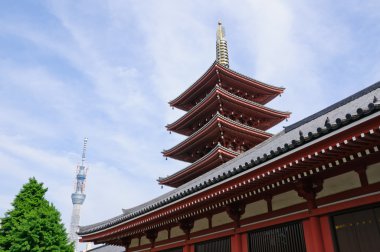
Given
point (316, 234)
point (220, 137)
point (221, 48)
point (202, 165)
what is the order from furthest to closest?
point (221, 48) → point (220, 137) → point (202, 165) → point (316, 234)

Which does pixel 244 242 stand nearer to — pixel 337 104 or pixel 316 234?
pixel 316 234

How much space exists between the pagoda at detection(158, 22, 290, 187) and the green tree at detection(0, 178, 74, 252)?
8108 millimetres

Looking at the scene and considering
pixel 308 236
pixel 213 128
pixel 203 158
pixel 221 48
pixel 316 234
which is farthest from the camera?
pixel 221 48

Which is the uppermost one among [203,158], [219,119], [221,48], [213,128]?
[221,48]

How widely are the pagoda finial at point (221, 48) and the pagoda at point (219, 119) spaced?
5.04 m

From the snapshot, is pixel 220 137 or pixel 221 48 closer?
pixel 220 137

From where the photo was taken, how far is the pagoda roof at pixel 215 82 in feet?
78.3

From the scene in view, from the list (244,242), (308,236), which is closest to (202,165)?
(244,242)

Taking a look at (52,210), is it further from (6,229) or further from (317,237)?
(317,237)

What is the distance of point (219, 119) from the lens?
20922 millimetres

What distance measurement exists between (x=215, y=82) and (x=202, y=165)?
21.8ft

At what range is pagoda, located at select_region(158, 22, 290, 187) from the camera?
2188 cm

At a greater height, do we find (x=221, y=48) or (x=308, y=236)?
(x=221, y=48)

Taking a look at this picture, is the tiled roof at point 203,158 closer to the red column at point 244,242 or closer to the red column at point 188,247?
the red column at point 188,247
